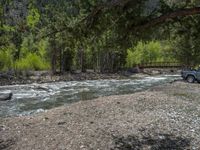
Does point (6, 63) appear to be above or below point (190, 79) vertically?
above

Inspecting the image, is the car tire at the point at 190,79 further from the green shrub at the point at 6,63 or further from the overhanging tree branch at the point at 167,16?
the green shrub at the point at 6,63

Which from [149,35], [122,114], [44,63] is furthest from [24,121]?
[44,63]

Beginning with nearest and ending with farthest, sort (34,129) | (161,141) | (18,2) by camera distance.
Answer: (18,2) < (161,141) < (34,129)

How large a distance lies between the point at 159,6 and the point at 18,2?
4752mm

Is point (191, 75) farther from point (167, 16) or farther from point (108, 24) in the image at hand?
point (167, 16)

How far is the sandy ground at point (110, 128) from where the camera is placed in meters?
11.4

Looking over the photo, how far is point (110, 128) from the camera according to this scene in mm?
13617

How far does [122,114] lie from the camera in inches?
658

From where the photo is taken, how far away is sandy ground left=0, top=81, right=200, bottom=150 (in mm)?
11377

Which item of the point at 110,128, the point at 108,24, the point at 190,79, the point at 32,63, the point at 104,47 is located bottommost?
the point at 190,79

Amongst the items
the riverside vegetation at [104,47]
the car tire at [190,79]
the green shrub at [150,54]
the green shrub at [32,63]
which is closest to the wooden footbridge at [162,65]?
the green shrub at [150,54]

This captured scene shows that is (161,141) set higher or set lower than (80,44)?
lower

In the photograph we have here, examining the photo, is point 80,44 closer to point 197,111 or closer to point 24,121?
point 24,121

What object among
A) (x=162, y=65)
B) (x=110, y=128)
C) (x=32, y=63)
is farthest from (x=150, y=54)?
(x=110, y=128)
